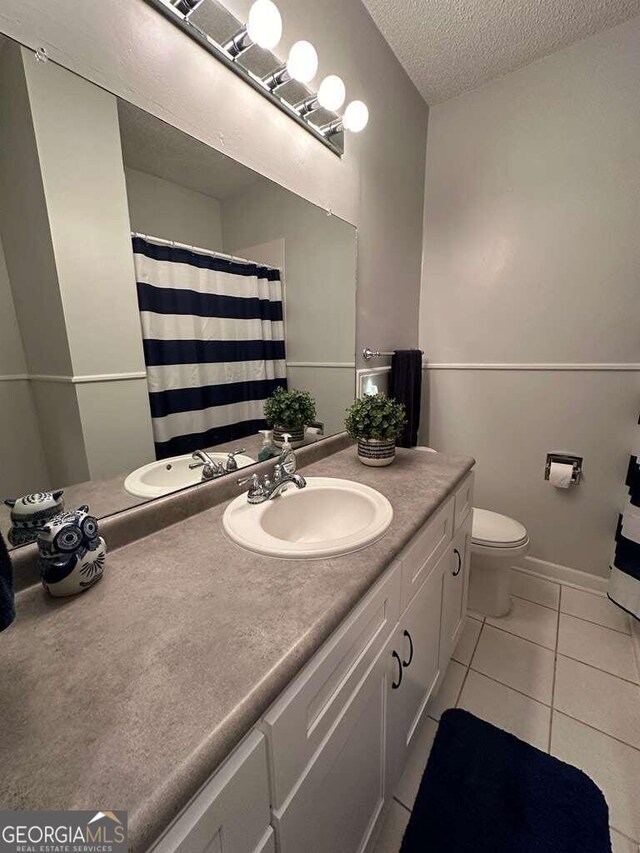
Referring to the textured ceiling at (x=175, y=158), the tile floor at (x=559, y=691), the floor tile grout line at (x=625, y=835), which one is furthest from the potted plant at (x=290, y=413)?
the floor tile grout line at (x=625, y=835)

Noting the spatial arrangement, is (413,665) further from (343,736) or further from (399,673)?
(343,736)

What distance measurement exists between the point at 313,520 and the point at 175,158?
1.05m

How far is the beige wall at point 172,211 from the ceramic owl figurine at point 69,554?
661 mm

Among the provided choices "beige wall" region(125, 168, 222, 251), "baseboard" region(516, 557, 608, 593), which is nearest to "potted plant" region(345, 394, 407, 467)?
"beige wall" region(125, 168, 222, 251)

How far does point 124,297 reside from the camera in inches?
31.3

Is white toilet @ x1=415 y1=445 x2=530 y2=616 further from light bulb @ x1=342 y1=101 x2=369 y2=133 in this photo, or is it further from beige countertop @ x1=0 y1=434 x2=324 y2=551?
light bulb @ x1=342 y1=101 x2=369 y2=133

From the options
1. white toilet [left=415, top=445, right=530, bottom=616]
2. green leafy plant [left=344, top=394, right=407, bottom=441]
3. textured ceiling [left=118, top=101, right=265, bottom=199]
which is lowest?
white toilet [left=415, top=445, right=530, bottom=616]

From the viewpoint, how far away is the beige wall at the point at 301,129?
721mm

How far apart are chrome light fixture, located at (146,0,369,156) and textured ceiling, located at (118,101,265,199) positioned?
236mm

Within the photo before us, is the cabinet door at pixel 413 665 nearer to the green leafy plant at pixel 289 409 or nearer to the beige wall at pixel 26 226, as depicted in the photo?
the green leafy plant at pixel 289 409

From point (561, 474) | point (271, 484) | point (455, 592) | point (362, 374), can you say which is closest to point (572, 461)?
point (561, 474)

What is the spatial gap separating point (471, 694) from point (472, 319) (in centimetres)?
175

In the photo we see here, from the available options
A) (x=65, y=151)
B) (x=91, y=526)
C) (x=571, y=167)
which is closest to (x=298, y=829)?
(x=91, y=526)

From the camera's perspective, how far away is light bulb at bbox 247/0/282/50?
0.88 m
